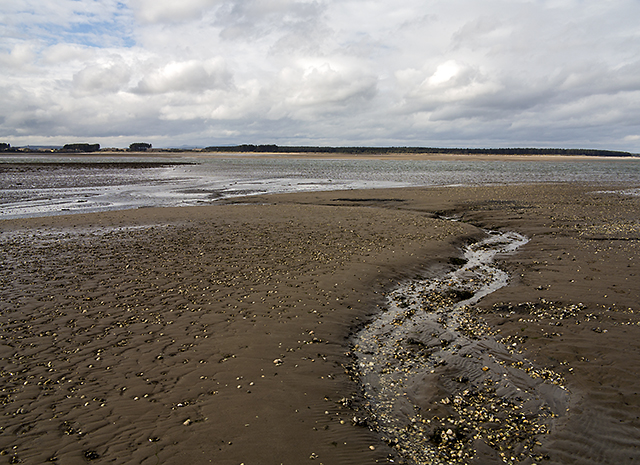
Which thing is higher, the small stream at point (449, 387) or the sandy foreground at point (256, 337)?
the sandy foreground at point (256, 337)

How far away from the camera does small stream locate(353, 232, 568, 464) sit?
6184 millimetres

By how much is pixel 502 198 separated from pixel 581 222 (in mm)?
11478

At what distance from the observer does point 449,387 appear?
770cm

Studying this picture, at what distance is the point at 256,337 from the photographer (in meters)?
9.32

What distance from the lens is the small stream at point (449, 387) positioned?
6.18 metres

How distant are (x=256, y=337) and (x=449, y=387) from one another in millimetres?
4359

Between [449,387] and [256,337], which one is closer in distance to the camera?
[449,387]

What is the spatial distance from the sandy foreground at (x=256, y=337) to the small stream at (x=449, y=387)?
0.15 meters

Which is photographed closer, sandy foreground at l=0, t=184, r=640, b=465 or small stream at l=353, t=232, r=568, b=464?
sandy foreground at l=0, t=184, r=640, b=465

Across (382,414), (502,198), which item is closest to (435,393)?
(382,414)

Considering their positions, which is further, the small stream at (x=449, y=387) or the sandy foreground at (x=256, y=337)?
the small stream at (x=449, y=387)

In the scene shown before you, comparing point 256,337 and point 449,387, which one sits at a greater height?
point 256,337

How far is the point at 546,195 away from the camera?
115ft

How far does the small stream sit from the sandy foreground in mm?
148
